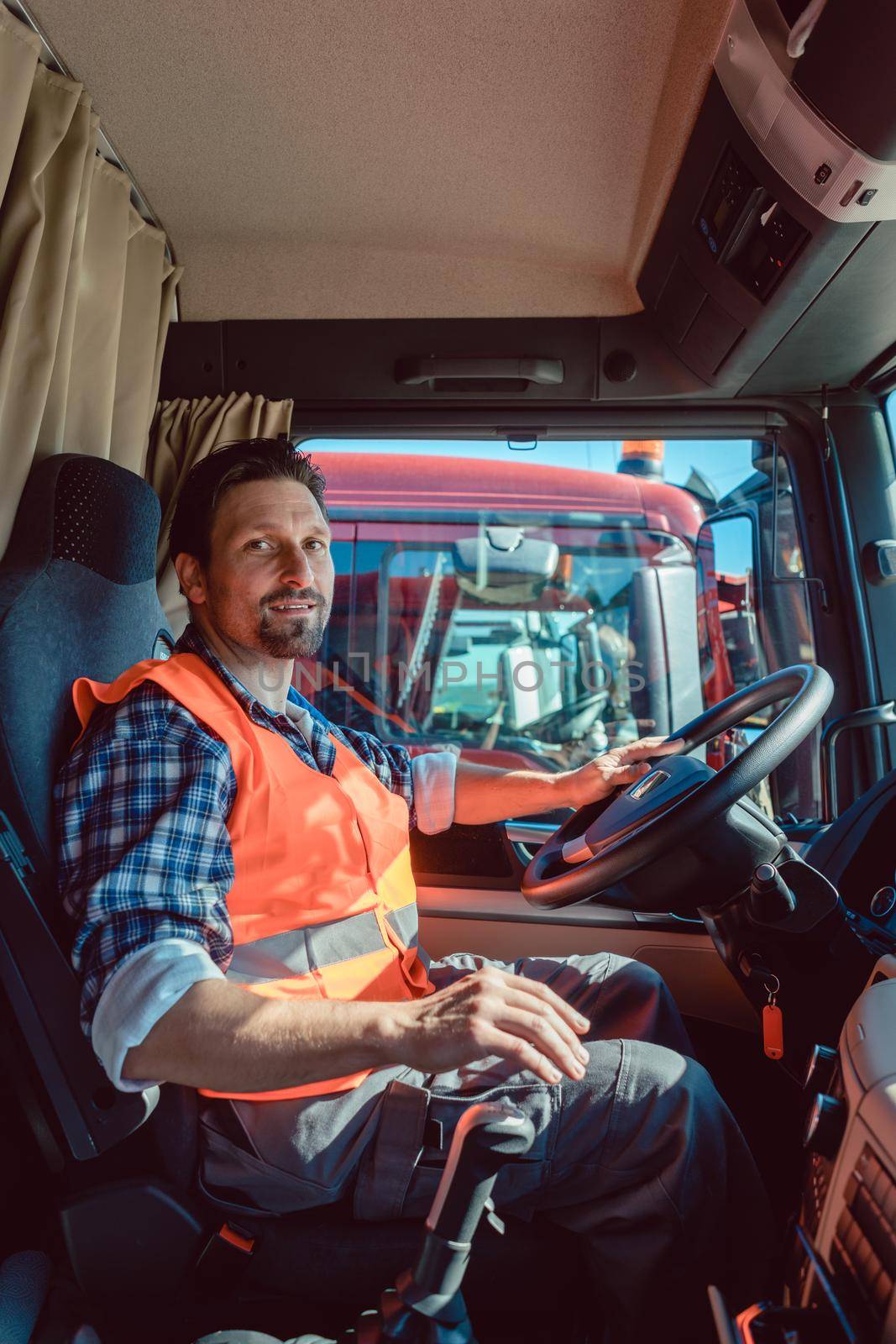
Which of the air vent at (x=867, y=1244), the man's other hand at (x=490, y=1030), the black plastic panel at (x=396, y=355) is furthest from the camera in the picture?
the black plastic panel at (x=396, y=355)

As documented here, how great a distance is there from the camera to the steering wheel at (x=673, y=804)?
4.25 feet

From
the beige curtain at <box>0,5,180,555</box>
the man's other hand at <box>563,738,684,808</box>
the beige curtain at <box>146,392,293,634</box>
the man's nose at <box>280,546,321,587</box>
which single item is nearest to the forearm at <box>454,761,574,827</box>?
the man's other hand at <box>563,738,684,808</box>

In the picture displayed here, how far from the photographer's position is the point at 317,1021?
105 cm

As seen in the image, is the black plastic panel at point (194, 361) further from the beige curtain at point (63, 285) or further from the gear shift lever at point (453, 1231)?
the gear shift lever at point (453, 1231)

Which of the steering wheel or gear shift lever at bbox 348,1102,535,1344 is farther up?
the steering wheel

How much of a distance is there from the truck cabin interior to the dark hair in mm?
206

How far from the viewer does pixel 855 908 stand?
60.9 inches

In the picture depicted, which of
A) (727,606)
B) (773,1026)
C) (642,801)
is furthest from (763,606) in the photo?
(773,1026)

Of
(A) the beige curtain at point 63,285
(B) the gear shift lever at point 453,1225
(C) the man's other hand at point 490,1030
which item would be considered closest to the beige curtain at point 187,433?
(A) the beige curtain at point 63,285

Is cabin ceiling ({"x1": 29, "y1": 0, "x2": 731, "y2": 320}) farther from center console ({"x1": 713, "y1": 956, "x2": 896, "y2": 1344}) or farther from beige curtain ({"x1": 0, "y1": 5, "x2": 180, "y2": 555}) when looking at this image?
center console ({"x1": 713, "y1": 956, "x2": 896, "y2": 1344})

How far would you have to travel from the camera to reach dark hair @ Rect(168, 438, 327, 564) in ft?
5.74

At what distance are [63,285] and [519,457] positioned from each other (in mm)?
1198

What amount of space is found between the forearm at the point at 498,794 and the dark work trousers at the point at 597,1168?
2.04ft

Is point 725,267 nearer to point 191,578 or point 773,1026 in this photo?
point 191,578
